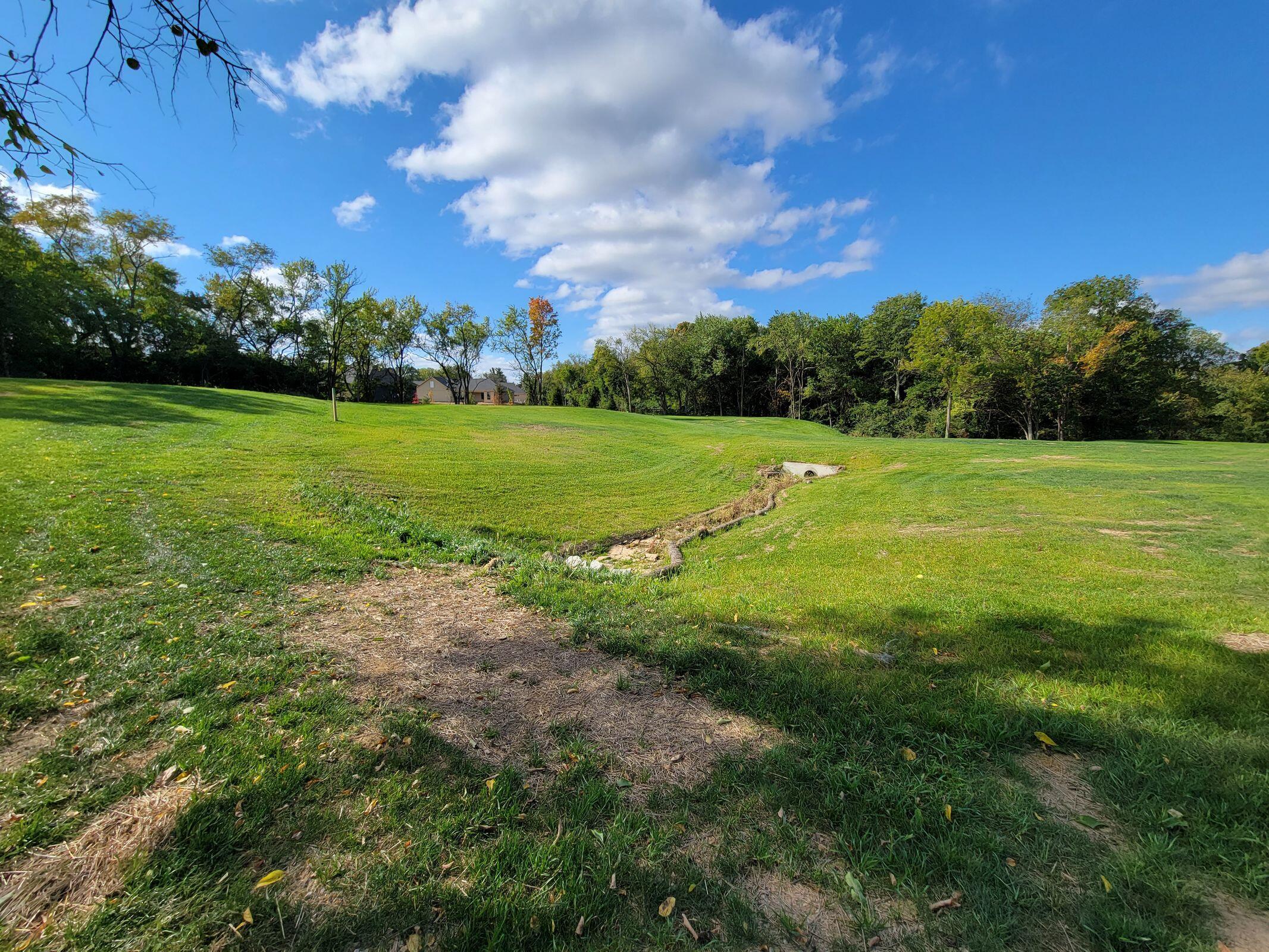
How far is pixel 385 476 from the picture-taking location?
1179 cm

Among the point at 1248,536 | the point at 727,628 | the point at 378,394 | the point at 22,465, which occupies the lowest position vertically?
the point at 727,628

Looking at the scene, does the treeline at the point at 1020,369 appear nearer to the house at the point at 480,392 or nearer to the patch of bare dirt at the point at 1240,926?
the patch of bare dirt at the point at 1240,926

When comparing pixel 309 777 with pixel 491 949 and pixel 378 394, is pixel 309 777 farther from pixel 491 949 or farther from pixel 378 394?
pixel 378 394

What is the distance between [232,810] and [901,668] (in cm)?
461

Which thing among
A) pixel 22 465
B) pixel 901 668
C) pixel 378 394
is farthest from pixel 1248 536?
pixel 378 394

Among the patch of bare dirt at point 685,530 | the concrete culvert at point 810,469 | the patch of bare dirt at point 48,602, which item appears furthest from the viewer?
the concrete culvert at point 810,469

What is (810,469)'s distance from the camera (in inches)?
696

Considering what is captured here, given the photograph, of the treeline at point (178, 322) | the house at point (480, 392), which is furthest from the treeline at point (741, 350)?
the house at point (480, 392)

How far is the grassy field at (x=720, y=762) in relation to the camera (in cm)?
201

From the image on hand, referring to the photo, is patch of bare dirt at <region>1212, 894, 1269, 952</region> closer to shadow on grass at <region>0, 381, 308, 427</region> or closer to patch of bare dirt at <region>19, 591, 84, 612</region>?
patch of bare dirt at <region>19, 591, 84, 612</region>

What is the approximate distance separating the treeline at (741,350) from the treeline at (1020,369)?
0.14 m

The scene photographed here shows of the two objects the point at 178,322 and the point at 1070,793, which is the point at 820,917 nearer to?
the point at 1070,793

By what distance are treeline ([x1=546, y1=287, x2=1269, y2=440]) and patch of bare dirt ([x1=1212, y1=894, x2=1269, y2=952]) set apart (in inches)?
1490

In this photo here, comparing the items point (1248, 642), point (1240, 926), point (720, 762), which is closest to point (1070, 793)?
point (1240, 926)
